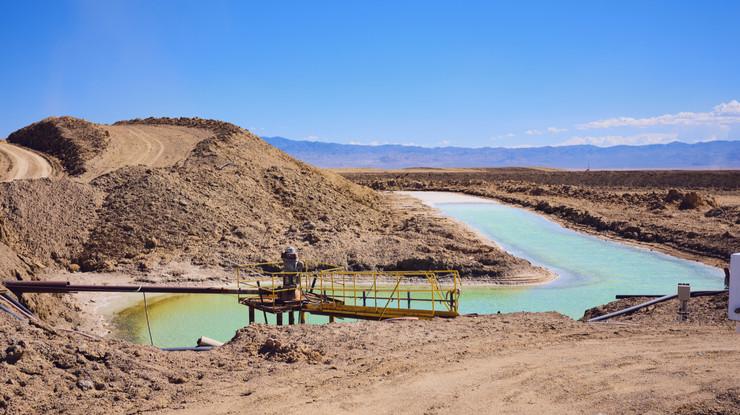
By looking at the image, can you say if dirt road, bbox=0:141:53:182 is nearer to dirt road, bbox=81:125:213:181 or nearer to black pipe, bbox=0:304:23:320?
dirt road, bbox=81:125:213:181

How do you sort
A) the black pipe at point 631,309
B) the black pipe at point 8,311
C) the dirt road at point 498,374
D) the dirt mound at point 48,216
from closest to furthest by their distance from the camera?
1. the dirt road at point 498,374
2. the black pipe at point 8,311
3. the black pipe at point 631,309
4. the dirt mound at point 48,216

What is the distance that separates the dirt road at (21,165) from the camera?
3172cm

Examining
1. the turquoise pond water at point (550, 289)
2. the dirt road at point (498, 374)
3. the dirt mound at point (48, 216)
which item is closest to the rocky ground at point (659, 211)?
the turquoise pond water at point (550, 289)

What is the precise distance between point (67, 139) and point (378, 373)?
107ft

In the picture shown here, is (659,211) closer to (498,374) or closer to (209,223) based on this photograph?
(209,223)

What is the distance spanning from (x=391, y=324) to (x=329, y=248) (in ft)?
45.4

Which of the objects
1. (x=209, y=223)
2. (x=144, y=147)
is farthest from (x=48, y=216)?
(x=144, y=147)

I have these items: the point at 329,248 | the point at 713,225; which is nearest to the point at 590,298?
the point at 329,248

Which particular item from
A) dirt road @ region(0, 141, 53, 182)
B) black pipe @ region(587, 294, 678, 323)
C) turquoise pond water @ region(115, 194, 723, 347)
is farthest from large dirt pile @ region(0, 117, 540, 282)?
black pipe @ region(587, 294, 678, 323)

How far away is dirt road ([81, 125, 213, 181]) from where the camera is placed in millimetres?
33594

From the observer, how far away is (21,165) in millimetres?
33719

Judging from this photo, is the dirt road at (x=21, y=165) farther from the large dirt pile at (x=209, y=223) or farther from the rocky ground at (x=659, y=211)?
the rocky ground at (x=659, y=211)

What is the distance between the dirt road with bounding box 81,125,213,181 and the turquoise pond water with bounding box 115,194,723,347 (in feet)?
44.6

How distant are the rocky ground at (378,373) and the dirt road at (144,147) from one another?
23.0 m
